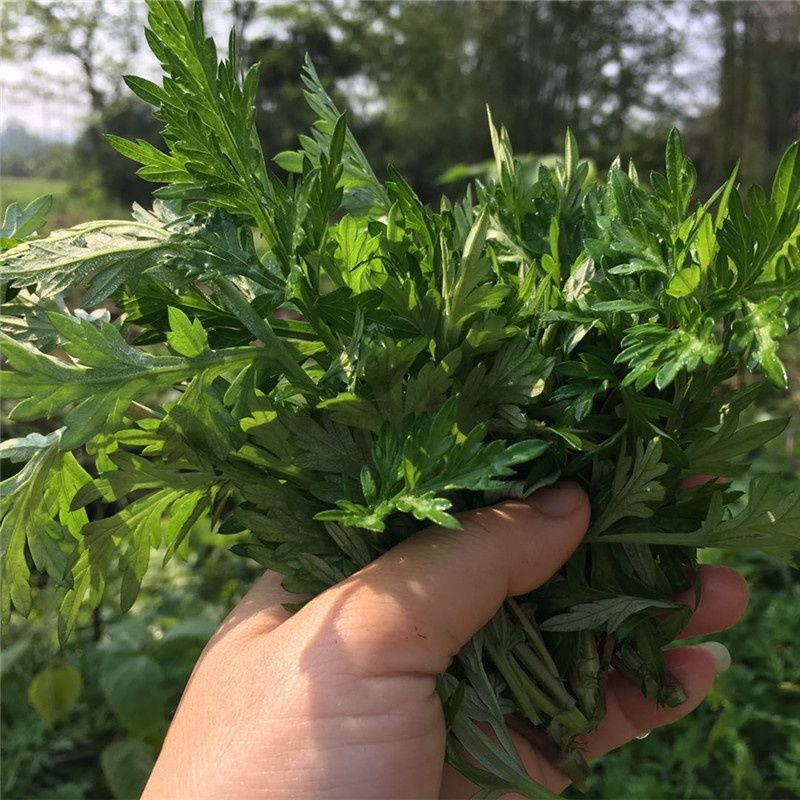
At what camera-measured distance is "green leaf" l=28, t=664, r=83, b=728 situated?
1932mm

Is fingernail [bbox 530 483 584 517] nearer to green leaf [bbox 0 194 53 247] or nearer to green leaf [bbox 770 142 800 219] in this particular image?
green leaf [bbox 770 142 800 219]

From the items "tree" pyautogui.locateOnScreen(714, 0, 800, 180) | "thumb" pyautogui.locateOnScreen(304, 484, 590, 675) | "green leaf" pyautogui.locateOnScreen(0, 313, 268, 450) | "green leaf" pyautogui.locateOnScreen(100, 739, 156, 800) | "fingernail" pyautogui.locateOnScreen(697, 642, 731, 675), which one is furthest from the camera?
"tree" pyautogui.locateOnScreen(714, 0, 800, 180)

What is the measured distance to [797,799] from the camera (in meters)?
1.86

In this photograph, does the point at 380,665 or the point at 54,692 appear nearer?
the point at 380,665

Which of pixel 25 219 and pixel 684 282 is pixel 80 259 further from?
pixel 684 282

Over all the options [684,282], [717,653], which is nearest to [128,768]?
[717,653]

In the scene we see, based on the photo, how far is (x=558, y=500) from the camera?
844 mm

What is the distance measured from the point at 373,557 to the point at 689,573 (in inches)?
16.4

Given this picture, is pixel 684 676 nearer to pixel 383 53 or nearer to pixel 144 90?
pixel 144 90

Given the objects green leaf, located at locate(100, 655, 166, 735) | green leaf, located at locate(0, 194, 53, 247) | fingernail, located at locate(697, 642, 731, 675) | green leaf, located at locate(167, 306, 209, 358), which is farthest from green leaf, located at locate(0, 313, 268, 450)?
green leaf, located at locate(100, 655, 166, 735)

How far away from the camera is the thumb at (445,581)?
80cm

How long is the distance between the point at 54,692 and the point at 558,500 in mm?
1621

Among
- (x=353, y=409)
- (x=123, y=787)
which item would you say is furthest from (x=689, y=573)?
(x=123, y=787)

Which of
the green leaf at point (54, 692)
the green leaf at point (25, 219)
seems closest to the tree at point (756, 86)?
the green leaf at point (54, 692)
